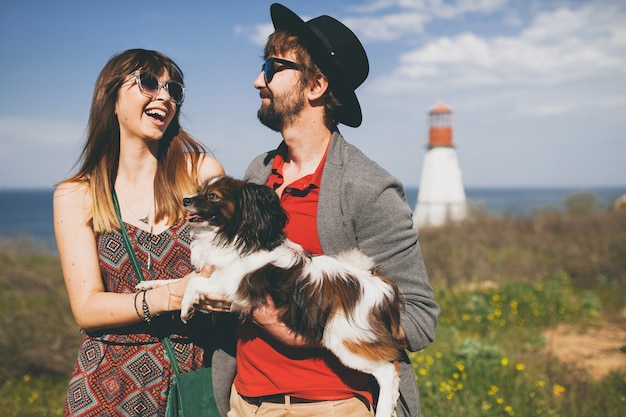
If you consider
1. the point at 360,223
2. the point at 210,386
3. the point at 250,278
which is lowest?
the point at 210,386

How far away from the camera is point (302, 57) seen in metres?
2.79

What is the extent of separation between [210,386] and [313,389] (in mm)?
669

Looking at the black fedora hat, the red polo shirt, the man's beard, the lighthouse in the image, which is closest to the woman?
the red polo shirt

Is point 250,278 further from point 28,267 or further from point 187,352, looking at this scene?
point 28,267

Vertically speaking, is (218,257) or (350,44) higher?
(350,44)

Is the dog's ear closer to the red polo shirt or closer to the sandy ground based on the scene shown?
the red polo shirt

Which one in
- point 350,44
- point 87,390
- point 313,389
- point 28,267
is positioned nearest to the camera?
point 313,389

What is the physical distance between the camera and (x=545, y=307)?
9180 mm

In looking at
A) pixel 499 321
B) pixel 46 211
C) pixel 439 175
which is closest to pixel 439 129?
pixel 439 175

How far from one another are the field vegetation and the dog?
8.70 ft

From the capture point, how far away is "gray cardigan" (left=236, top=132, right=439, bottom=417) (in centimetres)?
241

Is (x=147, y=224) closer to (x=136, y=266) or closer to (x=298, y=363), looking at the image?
(x=136, y=266)

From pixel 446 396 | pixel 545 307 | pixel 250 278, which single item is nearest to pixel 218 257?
pixel 250 278

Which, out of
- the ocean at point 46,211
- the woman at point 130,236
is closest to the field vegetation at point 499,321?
the ocean at point 46,211
